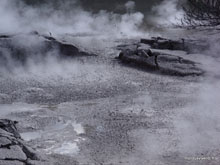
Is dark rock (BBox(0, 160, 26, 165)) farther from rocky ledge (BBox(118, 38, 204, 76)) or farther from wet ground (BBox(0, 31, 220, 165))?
rocky ledge (BBox(118, 38, 204, 76))

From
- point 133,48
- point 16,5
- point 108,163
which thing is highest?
point 16,5

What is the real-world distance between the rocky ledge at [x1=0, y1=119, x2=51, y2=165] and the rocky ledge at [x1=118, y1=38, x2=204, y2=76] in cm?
447

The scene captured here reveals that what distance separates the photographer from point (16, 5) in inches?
532

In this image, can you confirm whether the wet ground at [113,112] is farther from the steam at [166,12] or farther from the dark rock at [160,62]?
the steam at [166,12]

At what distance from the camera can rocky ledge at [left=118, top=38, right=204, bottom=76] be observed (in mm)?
8359

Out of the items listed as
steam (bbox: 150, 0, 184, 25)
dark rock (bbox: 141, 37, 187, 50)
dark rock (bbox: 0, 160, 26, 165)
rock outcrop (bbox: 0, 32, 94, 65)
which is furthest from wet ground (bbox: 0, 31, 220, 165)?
steam (bbox: 150, 0, 184, 25)

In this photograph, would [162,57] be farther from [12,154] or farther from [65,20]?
[65,20]

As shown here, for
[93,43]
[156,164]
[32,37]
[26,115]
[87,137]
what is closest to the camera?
[156,164]

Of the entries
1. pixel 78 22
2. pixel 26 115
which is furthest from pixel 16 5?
pixel 26 115

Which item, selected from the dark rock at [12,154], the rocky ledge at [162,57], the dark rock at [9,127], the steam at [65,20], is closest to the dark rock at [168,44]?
the rocky ledge at [162,57]

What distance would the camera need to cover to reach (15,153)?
13.6 feet

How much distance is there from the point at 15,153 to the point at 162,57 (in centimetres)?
526

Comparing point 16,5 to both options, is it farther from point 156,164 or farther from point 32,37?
point 156,164

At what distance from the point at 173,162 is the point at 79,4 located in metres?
12.6
